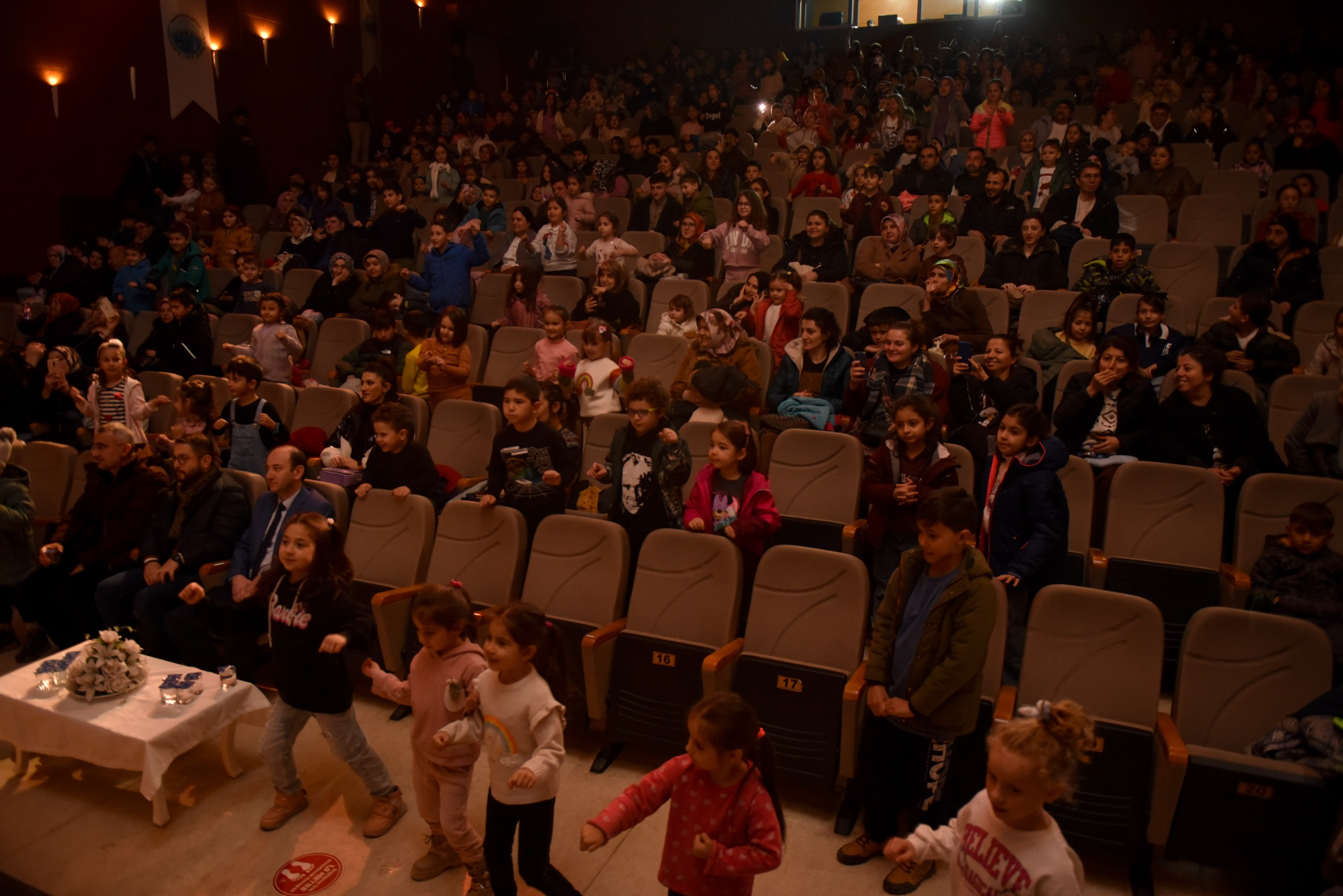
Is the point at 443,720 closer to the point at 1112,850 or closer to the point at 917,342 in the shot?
the point at 1112,850

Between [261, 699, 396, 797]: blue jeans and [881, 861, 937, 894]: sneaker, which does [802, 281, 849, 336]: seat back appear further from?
[261, 699, 396, 797]: blue jeans

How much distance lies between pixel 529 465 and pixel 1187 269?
4.30 meters

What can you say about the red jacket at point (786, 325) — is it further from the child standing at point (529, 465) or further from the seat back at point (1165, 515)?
the seat back at point (1165, 515)

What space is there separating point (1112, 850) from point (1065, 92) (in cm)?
846

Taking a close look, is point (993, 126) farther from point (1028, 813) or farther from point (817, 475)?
point (1028, 813)

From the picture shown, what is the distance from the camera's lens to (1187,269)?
558cm

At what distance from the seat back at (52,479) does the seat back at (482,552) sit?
7.29 feet

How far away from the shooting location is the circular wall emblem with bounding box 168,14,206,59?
9391 millimetres

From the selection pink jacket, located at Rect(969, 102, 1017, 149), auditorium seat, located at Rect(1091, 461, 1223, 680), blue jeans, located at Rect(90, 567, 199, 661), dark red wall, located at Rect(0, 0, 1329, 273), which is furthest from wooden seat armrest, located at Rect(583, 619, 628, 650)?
dark red wall, located at Rect(0, 0, 1329, 273)

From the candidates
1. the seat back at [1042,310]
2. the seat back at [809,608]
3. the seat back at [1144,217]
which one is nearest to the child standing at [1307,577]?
the seat back at [809,608]

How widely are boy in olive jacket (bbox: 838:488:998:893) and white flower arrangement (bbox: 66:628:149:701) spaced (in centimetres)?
243

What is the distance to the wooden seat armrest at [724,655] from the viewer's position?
294cm

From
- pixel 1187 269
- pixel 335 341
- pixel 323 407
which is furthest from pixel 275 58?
pixel 1187 269

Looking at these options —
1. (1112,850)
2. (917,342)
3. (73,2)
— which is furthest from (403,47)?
(1112,850)
